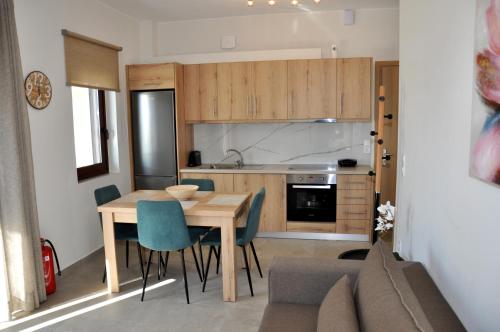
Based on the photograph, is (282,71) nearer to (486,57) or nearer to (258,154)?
(258,154)

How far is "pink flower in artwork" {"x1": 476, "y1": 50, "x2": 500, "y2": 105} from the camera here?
1359 mm

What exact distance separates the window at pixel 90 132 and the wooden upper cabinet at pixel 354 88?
113 inches

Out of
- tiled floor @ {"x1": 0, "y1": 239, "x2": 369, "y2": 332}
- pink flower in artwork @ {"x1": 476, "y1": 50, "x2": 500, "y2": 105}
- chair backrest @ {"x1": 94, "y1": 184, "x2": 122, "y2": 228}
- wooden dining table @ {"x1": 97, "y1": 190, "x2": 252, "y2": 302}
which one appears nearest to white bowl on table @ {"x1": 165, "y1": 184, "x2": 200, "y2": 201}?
wooden dining table @ {"x1": 97, "y1": 190, "x2": 252, "y2": 302}

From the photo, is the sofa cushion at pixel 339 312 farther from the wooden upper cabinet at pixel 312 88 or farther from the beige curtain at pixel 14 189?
the wooden upper cabinet at pixel 312 88

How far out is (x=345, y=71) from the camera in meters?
4.75

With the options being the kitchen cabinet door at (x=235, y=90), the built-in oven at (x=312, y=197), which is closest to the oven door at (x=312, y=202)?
the built-in oven at (x=312, y=197)

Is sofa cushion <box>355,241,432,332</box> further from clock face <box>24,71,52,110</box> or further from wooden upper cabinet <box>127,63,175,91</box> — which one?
wooden upper cabinet <box>127,63,175,91</box>

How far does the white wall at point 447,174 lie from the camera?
4.90 ft

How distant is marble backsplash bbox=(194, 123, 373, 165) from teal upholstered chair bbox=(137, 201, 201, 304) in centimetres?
245

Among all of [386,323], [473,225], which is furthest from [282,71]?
[386,323]

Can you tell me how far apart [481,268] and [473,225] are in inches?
6.5

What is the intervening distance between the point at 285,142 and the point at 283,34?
139cm

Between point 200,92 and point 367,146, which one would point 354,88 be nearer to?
point 367,146

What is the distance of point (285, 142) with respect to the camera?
17.6 ft
